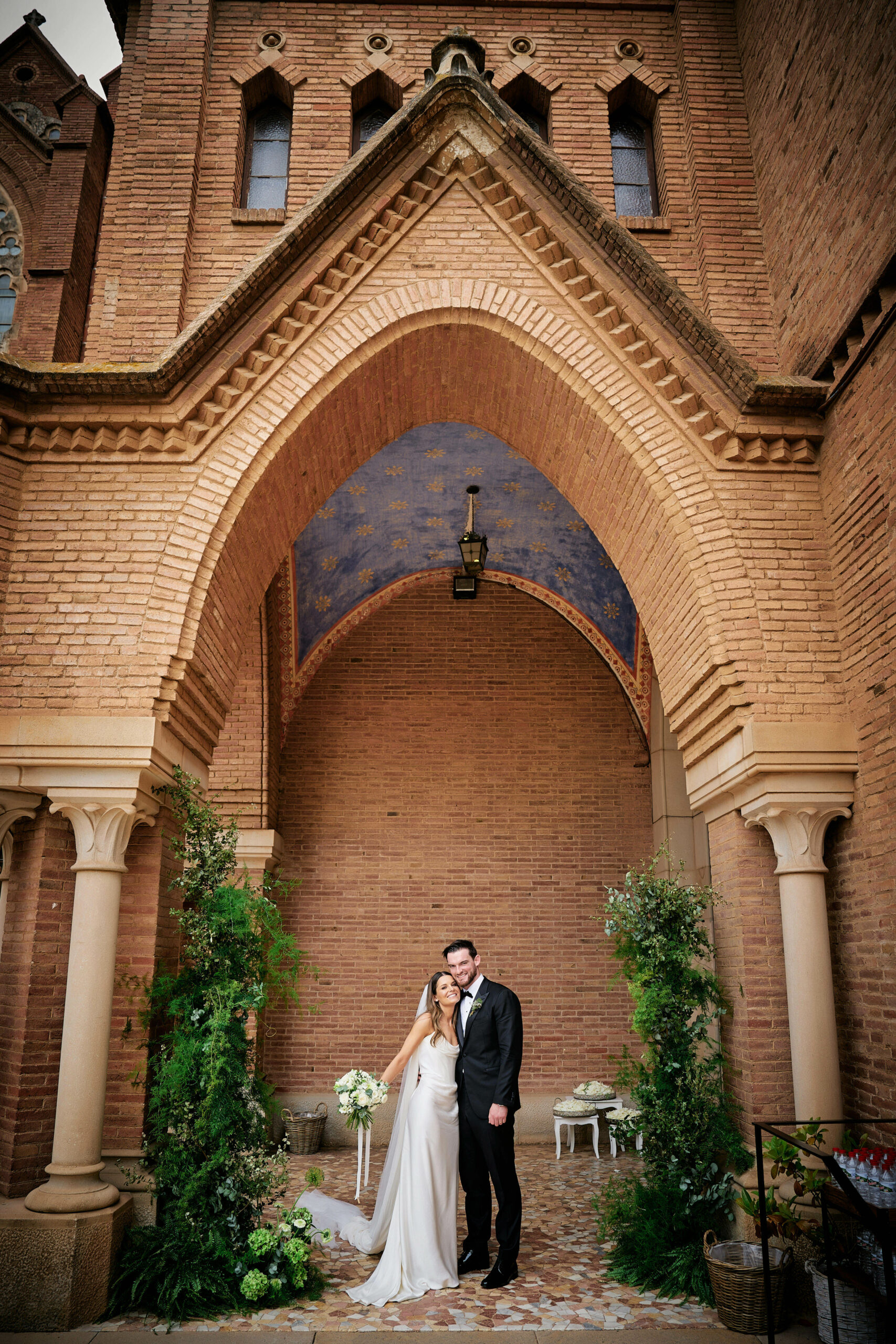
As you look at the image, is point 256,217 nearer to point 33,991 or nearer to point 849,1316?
point 33,991

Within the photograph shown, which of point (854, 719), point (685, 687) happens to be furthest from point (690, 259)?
point (854, 719)

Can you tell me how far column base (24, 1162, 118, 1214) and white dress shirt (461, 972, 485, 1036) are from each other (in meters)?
2.15

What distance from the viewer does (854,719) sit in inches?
222

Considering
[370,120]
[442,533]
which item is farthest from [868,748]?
[370,120]

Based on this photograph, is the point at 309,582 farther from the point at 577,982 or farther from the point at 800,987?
the point at 800,987

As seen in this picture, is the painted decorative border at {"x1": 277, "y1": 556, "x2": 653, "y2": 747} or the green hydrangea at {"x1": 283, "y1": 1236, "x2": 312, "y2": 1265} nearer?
the green hydrangea at {"x1": 283, "y1": 1236, "x2": 312, "y2": 1265}

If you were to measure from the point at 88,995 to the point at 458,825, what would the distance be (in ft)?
20.9

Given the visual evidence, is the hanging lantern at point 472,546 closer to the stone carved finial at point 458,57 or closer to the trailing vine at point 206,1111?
the stone carved finial at point 458,57

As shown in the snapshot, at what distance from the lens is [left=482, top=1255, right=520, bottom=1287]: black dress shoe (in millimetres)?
5352

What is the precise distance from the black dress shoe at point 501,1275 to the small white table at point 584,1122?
4053 mm

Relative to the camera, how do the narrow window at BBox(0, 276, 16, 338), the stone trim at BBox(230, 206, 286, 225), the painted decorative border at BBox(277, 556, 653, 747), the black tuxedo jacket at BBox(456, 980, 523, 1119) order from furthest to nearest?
the painted decorative border at BBox(277, 556, 653, 747) → the narrow window at BBox(0, 276, 16, 338) → the stone trim at BBox(230, 206, 286, 225) → the black tuxedo jacket at BBox(456, 980, 523, 1119)

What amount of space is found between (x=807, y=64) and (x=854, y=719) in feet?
14.7

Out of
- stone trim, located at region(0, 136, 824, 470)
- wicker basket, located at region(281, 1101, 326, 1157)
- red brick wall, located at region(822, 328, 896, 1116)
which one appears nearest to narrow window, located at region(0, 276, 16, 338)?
stone trim, located at region(0, 136, 824, 470)

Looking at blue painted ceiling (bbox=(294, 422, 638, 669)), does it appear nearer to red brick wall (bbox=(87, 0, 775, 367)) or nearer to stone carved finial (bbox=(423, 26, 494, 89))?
red brick wall (bbox=(87, 0, 775, 367))
